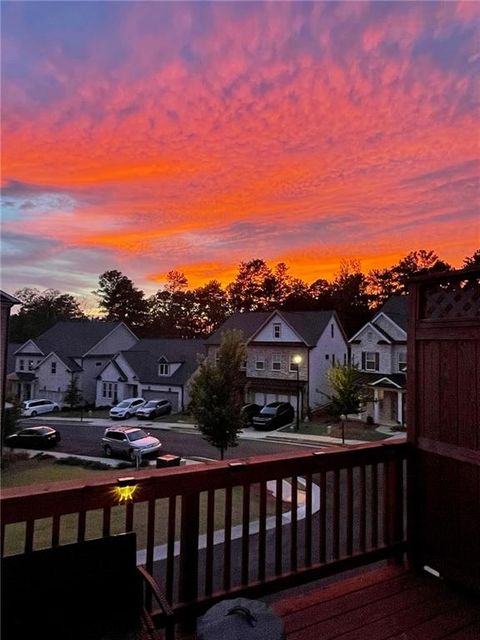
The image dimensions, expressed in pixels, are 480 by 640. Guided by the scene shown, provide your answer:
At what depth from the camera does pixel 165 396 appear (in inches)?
531

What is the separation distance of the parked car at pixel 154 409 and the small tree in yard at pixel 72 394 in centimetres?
182

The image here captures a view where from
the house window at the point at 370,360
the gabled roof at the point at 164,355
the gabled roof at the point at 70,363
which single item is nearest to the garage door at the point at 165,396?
the gabled roof at the point at 164,355

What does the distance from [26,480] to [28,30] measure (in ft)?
25.3

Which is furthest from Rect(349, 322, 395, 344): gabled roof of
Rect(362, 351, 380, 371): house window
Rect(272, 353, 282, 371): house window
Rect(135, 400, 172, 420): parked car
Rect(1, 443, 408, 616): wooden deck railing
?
Rect(1, 443, 408, 616): wooden deck railing

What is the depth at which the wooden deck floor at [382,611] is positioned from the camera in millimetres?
1641

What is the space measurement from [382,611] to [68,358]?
33.8 feet

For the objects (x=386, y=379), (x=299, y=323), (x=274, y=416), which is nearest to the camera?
(x=386, y=379)

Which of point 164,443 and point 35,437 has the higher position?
point 35,437

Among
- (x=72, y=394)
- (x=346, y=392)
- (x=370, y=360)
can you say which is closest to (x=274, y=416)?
(x=346, y=392)

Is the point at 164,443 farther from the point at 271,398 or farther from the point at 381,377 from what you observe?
the point at 381,377

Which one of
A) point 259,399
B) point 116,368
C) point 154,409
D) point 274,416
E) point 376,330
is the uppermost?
point 376,330

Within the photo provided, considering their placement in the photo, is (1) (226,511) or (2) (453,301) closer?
(1) (226,511)

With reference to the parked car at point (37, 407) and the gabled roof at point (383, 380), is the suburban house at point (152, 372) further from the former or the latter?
the gabled roof at point (383, 380)

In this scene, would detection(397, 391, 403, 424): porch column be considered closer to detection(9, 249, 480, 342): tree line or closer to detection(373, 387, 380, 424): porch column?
detection(373, 387, 380, 424): porch column
